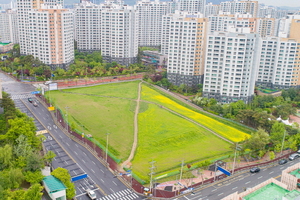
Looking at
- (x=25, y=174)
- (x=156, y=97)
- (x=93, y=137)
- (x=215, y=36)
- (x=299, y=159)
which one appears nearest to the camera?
(x=25, y=174)

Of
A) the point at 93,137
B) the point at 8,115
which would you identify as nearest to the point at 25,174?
the point at 8,115

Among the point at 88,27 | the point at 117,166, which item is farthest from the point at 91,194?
the point at 88,27

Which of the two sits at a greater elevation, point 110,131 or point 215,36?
point 215,36

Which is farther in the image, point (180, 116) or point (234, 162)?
point (180, 116)

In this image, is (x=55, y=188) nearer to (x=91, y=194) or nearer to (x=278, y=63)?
(x=91, y=194)

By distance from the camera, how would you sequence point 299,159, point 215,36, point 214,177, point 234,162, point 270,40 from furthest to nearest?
point 270,40, point 215,36, point 299,159, point 234,162, point 214,177

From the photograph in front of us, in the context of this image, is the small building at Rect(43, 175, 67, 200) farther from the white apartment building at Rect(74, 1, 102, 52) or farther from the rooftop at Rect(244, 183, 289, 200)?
the white apartment building at Rect(74, 1, 102, 52)

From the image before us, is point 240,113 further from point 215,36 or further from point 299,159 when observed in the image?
point 215,36
